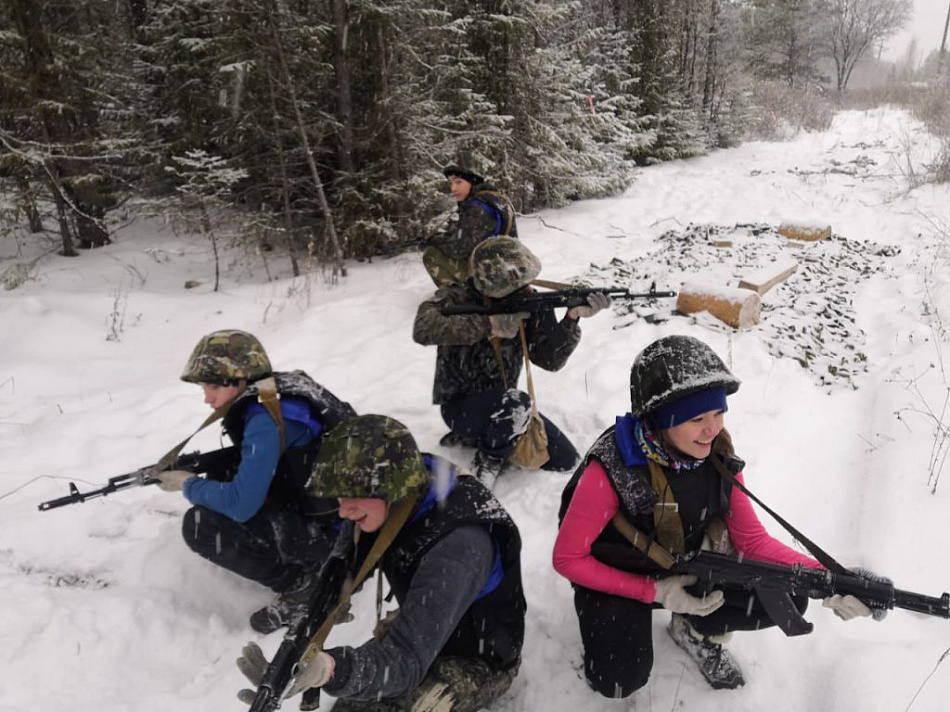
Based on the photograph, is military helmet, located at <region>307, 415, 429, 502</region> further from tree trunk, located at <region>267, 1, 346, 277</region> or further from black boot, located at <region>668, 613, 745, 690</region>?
tree trunk, located at <region>267, 1, 346, 277</region>

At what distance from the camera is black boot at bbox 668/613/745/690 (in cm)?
236

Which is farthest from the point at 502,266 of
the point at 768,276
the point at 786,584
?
the point at 768,276

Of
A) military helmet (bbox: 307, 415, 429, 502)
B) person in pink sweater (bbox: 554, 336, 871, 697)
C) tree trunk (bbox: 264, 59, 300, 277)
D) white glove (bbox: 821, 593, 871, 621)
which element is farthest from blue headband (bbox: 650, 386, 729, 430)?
tree trunk (bbox: 264, 59, 300, 277)

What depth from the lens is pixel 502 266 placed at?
11.1 ft

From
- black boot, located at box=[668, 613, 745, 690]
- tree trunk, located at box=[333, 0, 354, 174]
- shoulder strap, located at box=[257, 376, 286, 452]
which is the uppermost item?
tree trunk, located at box=[333, 0, 354, 174]

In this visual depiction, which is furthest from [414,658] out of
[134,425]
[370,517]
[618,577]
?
[134,425]

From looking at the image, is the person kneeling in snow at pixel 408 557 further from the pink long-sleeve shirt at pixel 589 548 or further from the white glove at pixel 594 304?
the white glove at pixel 594 304

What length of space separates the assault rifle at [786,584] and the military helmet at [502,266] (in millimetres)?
1898

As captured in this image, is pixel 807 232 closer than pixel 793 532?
No

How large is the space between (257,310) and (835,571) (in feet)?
24.1

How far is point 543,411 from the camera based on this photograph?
4609mm

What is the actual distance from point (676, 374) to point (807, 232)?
8034 millimetres

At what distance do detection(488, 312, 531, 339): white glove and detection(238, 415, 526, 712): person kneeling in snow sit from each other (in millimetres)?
1611

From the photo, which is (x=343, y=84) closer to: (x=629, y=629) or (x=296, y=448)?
(x=296, y=448)
